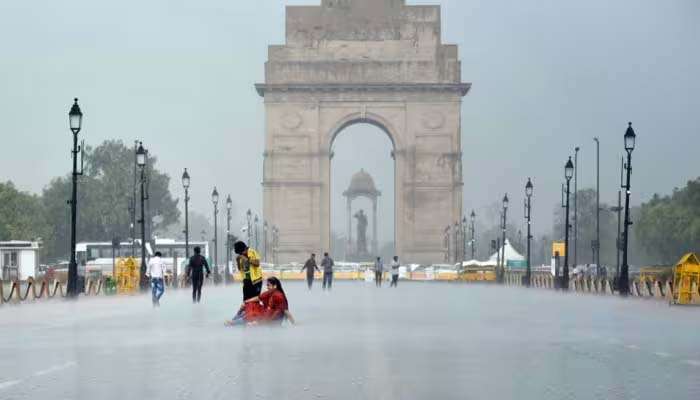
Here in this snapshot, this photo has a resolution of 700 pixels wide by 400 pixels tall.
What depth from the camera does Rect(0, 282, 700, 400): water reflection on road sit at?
1365 centimetres

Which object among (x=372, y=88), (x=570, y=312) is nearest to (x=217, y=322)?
(x=570, y=312)

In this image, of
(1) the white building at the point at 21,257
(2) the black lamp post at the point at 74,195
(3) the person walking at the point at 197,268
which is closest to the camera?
(3) the person walking at the point at 197,268

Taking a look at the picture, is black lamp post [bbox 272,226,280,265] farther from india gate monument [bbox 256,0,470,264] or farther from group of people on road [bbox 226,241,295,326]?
group of people on road [bbox 226,241,295,326]

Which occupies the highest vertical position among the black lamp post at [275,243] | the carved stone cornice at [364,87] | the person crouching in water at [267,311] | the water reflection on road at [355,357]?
the carved stone cornice at [364,87]

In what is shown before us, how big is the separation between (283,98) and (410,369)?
297 ft

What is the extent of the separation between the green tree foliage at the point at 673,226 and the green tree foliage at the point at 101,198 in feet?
139

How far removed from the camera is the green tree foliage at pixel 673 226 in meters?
113

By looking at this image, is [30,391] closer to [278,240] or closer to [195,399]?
[195,399]

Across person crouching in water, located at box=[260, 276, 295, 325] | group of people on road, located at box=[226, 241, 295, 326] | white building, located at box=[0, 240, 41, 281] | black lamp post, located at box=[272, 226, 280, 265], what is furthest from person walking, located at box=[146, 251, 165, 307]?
black lamp post, located at box=[272, 226, 280, 265]

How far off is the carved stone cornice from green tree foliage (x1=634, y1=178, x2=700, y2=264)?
20.4 meters

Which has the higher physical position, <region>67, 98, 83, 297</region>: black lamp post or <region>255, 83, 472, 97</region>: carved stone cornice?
<region>255, 83, 472, 97</region>: carved stone cornice

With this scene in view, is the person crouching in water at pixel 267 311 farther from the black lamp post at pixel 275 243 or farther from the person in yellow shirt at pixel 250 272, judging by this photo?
the black lamp post at pixel 275 243

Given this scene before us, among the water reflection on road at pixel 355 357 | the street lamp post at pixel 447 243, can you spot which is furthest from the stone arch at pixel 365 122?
the water reflection on road at pixel 355 357

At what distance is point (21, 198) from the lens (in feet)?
401
